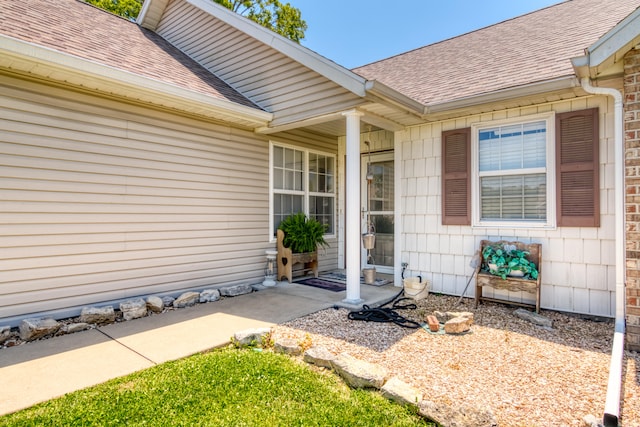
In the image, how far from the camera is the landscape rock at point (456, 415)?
2025 mm

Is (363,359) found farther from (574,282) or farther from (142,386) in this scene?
(574,282)

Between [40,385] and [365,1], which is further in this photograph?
[365,1]

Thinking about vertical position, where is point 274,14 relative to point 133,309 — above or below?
above

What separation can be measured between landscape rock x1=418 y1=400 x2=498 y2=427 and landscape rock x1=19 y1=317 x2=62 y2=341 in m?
3.51

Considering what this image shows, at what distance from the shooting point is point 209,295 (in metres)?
4.95

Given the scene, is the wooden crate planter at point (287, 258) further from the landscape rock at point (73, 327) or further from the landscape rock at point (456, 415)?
the landscape rock at point (456, 415)

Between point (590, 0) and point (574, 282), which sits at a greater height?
point (590, 0)

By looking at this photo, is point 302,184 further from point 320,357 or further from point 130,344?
point 320,357

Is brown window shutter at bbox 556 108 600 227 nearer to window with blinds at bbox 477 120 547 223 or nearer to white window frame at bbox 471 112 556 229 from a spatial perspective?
white window frame at bbox 471 112 556 229

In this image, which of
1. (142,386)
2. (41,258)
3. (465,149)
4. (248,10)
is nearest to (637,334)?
(465,149)

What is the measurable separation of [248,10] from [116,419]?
16361 mm

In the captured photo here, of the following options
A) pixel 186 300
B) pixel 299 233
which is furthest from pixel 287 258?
pixel 186 300

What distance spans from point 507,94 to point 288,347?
377 cm

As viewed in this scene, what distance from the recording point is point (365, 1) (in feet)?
39.2
